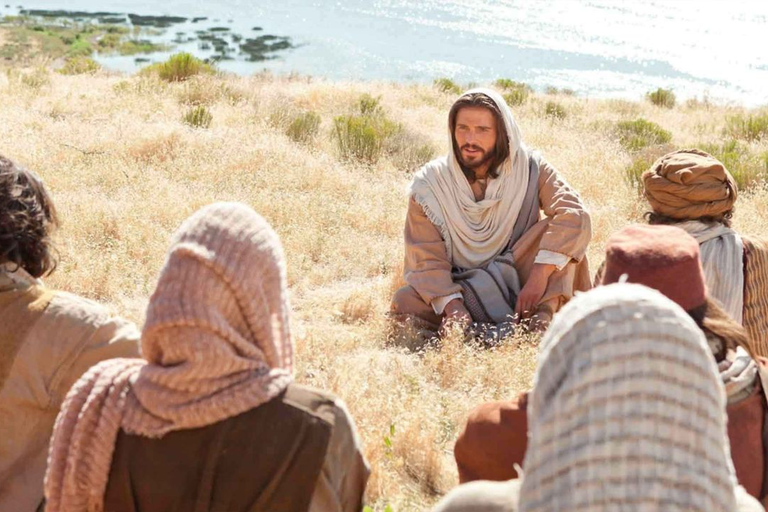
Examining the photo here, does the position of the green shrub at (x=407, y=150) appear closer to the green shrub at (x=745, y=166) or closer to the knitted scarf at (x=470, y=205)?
the green shrub at (x=745, y=166)

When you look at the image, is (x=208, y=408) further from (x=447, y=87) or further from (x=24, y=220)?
(x=447, y=87)

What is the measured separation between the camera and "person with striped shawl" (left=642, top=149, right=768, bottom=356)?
3.53 meters

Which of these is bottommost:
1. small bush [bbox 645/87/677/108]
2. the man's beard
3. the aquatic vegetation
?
the aquatic vegetation

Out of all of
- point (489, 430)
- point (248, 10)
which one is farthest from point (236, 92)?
point (248, 10)

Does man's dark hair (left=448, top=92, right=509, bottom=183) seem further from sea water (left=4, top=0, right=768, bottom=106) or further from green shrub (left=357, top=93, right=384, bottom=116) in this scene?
sea water (left=4, top=0, right=768, bottom=106)

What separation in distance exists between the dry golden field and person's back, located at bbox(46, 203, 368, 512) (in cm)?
101

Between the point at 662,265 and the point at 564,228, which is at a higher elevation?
the point at 662,265

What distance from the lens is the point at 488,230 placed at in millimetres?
4863

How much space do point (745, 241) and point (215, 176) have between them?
475 cm

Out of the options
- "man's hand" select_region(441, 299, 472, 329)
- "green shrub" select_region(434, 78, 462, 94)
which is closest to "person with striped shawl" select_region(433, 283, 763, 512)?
"man's hand" select_region(441, 299, 472, 329)

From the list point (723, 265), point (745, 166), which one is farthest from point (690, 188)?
point (745, 166)

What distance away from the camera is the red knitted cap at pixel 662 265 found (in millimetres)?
2059

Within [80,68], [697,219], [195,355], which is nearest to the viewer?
[195,355]

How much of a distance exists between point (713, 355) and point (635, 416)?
0.91 metres
